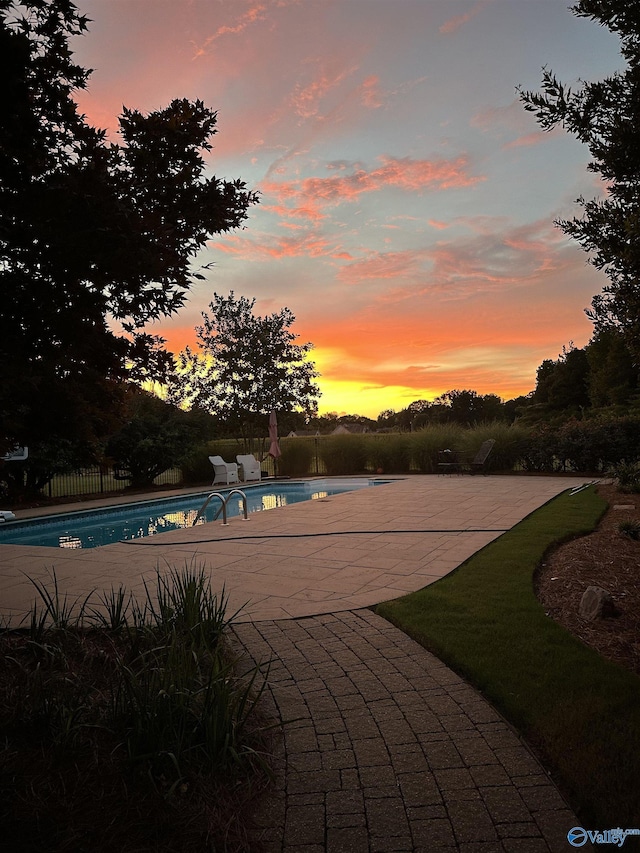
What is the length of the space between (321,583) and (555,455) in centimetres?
1162

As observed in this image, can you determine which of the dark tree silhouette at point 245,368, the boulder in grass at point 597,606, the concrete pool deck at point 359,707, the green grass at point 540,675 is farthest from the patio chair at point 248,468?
the boulder in grass at point 597,606

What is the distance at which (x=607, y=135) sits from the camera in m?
3.38

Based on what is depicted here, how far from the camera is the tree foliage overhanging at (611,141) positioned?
3256 millimetres

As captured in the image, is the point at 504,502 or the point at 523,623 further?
the point at 504,502

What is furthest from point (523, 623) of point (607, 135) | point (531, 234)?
point (531, 234)

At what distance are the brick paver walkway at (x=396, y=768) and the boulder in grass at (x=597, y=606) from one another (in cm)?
132

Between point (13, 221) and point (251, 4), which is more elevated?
point (251, 4)

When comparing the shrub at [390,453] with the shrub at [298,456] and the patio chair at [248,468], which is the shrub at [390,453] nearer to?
the shrub at [298,456]

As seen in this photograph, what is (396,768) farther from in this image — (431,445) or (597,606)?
(431,445)

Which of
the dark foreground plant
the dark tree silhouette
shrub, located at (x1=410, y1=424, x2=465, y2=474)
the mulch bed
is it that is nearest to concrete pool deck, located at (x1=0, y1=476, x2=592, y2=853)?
the dark foreground plant

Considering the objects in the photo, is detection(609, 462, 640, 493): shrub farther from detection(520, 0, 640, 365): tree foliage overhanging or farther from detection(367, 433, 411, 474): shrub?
detection(367, 433, 411, 474): shrub

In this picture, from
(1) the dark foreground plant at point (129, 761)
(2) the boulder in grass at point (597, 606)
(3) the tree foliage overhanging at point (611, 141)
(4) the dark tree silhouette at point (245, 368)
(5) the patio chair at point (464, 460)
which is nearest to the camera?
(1) the dark foreground plant at point (129, 761)

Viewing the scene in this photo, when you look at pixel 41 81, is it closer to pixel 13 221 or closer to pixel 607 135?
pixel 13 221

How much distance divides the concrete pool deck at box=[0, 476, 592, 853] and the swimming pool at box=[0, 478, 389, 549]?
3234mm
